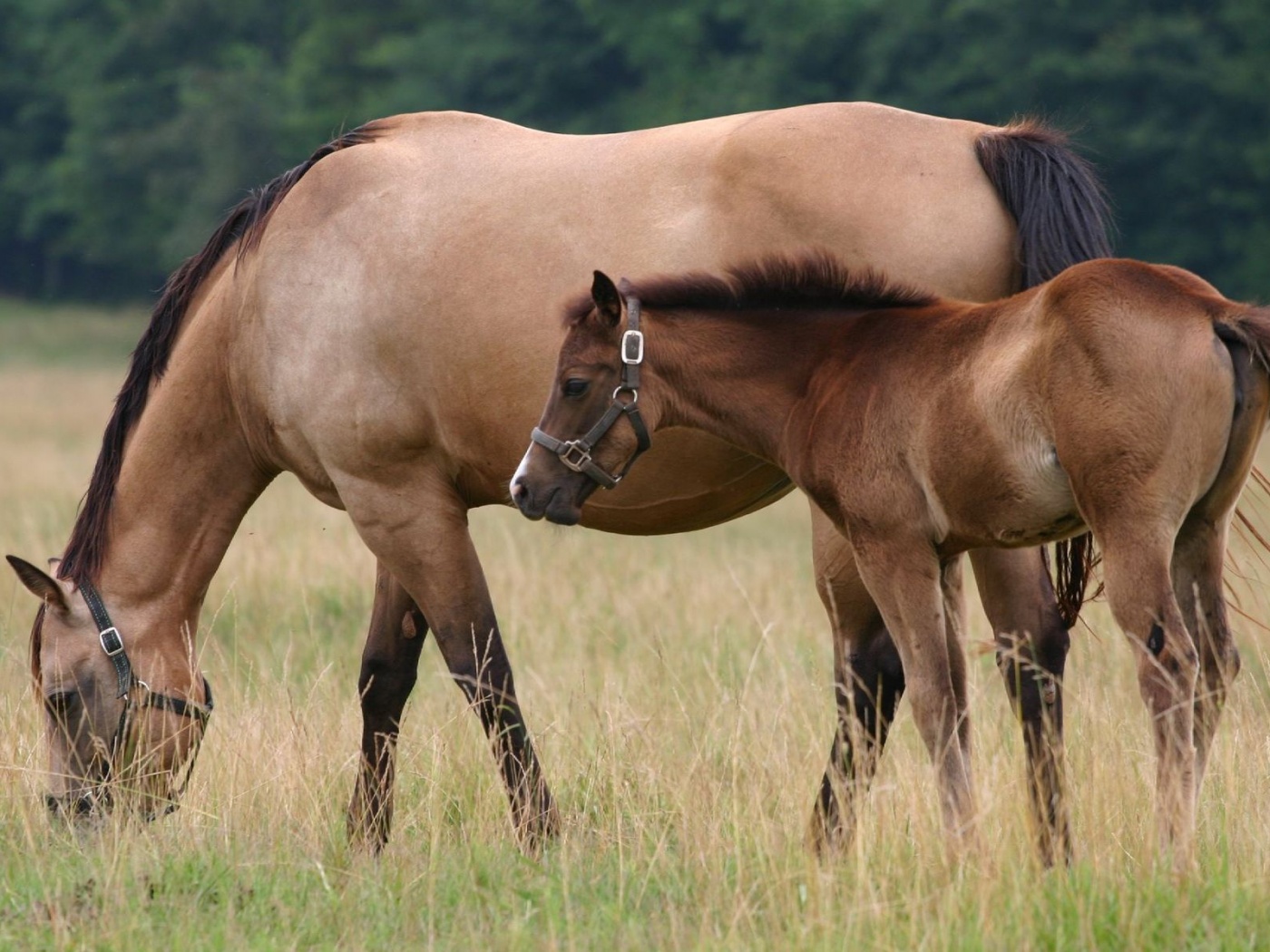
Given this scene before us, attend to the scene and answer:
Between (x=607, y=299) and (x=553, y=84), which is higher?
(x=553, y=84)

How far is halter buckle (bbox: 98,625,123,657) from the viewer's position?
17.0 ft

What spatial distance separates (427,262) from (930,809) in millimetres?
2192

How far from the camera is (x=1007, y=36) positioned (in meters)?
32.1

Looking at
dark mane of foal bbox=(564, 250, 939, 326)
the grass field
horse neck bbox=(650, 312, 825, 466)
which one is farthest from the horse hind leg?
horse neck bbox=(650, 312, 825, 466)

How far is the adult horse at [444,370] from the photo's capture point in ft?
14.7

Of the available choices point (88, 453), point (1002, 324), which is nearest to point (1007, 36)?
point (88, 453)

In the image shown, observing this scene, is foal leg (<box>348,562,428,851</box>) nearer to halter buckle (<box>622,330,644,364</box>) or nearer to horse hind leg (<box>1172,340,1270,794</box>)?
halter buckle (<box>622,330,644,364</box>)

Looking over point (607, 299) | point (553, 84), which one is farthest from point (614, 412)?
point (553, 84)

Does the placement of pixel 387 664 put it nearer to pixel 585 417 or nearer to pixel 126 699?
pixel 126 699

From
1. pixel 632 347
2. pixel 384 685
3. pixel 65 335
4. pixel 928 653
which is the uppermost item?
pixel 632 347

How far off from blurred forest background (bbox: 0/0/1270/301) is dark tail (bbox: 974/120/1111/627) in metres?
20.1

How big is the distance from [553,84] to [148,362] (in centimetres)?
3676

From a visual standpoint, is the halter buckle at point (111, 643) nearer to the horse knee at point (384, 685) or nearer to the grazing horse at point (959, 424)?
the horse knee at point (384, 685)

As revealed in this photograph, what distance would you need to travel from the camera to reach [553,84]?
40.8 meters
